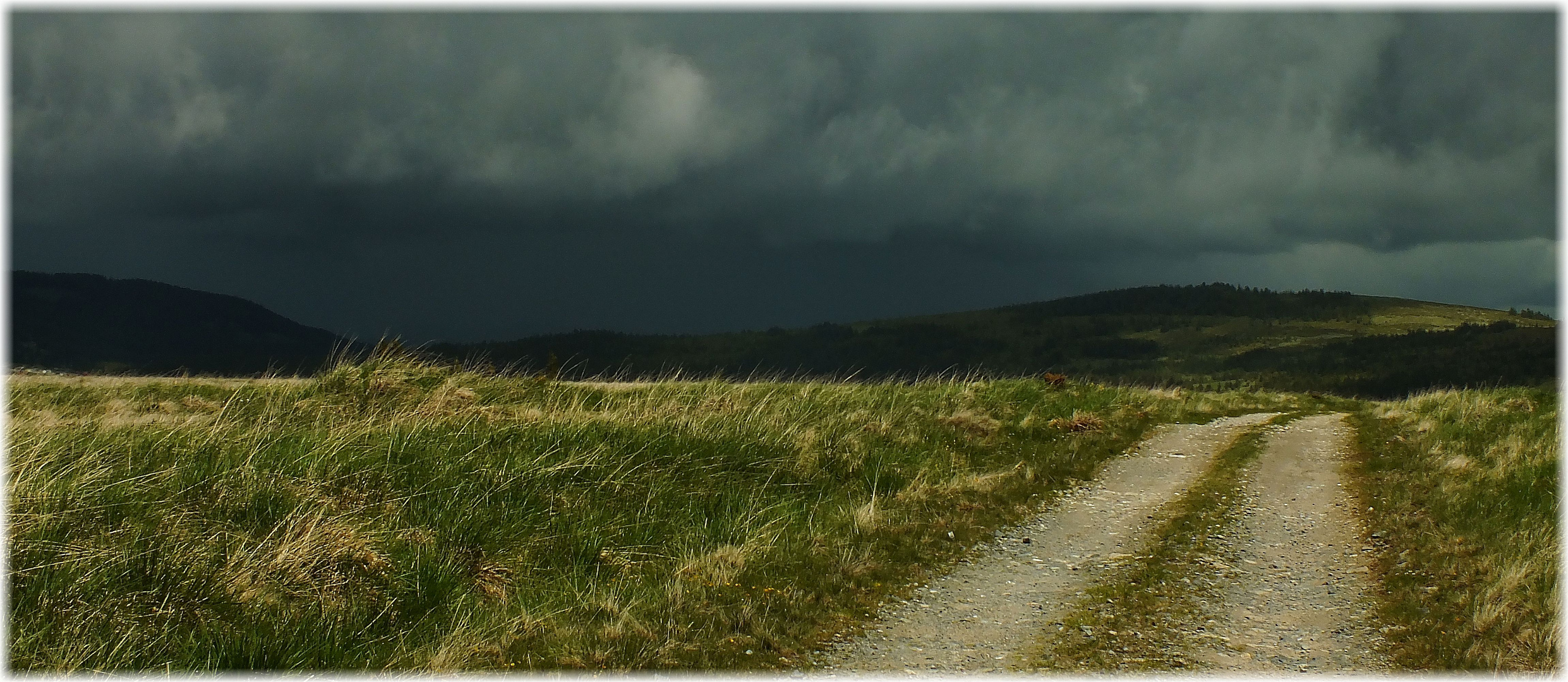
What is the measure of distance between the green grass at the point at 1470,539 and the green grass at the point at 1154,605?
150 cm

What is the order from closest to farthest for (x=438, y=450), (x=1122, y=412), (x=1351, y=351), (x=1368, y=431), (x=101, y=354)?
(x=438, y=450)
(x=1368, y=431)
(x=1122, y=412)
(x=1351, y=351)
(x=101, y=354)

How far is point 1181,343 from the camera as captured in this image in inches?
5792

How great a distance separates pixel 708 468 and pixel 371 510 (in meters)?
4.12

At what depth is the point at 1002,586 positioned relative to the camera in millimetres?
8477

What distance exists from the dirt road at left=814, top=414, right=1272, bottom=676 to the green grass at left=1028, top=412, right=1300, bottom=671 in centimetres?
21

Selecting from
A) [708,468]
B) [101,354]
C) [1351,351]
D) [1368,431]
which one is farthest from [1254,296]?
[101,354]

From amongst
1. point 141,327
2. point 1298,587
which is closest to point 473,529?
point 1298,587

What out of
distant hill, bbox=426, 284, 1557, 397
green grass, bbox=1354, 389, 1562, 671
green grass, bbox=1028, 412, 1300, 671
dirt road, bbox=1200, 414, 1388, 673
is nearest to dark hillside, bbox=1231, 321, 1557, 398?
distant hill, bbox=426, 284, 1557, 397

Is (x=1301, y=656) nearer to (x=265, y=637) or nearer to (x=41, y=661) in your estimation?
(x=265, y=637)

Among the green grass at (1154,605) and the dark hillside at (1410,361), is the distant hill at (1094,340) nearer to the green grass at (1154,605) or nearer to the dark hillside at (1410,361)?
the dark hillside at (1410,361)

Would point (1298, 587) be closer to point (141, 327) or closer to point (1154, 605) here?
point (1154, 605)

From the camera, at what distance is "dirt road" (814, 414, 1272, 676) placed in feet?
22.3

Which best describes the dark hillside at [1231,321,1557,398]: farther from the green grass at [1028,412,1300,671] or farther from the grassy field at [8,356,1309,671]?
the grassy field at [8,356,1309,671]

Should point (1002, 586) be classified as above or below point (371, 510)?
below
